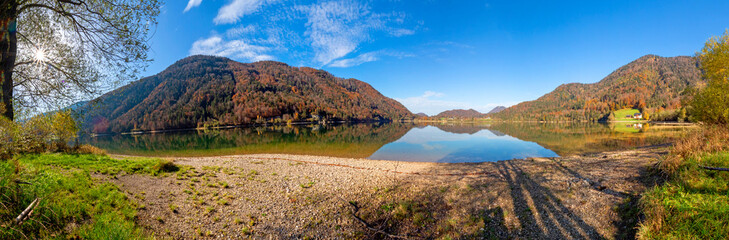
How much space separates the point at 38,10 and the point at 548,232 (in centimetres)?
1426

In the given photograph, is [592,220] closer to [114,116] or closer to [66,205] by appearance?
[66,205]

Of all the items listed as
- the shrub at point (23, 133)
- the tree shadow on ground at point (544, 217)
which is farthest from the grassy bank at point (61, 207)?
the tree shadow on ground at point (544, 217)

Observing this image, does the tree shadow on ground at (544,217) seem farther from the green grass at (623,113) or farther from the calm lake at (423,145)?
the green grass at (623,113)

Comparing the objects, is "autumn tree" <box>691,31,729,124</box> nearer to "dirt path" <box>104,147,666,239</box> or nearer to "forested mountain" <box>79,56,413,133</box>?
"dirt path" <box>104,147,666,239</box>

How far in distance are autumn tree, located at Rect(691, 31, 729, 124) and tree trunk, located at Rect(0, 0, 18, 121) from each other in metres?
25.0

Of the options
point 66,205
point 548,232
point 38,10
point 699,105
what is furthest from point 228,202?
point 699,105

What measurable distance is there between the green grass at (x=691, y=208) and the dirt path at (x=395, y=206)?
3.11 feet

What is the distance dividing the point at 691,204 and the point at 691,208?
22 centimetres

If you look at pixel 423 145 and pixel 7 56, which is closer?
pixel 7 56

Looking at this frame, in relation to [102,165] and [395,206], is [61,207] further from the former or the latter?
[395,206]

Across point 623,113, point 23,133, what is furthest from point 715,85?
point 623,113

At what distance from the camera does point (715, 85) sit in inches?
463

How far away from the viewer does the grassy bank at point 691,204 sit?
3.76m

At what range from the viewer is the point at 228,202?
777 centimetres
